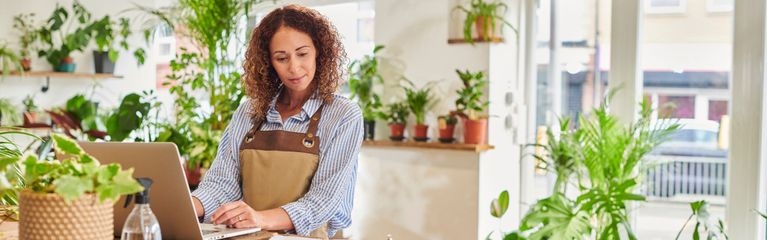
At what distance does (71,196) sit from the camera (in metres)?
1.61

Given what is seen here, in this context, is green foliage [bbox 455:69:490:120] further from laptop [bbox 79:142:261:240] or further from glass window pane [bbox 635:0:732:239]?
laptop [bbox 79:142:261:240]

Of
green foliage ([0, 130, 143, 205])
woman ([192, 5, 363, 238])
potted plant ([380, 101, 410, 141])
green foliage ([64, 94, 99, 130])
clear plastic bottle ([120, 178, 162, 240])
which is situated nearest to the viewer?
A: green foliage ([0, 130, 143, 205])

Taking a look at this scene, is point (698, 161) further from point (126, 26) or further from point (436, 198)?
point (126, 26)

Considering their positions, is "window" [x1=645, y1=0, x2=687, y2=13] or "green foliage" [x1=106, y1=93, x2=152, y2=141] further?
"green foliage" [x1=106, y1=93, x2=152, y2=141]

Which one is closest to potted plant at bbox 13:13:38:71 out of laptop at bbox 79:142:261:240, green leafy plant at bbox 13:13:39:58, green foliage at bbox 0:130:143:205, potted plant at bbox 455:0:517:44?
green leafy plant at bbox 13:13:39:58

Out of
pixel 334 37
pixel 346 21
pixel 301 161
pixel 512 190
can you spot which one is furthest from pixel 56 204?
pixel 346 21

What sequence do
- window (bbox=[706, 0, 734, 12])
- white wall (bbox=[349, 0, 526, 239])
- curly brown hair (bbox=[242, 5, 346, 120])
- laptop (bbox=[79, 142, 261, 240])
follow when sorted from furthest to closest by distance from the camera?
white wall (bbox=[349, 0, 526, 239])
window (bbox=[706, 0, 734, 12])
curly brown hair (bbox=[242, 5, 346, 120])
laptop (bbox=[79, 142, 261, 240])

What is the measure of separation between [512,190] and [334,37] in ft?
9.78

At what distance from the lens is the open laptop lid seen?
200cm

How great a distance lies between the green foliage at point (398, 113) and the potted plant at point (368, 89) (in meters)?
0.06

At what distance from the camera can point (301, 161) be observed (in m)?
2.81

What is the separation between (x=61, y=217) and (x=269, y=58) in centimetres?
138

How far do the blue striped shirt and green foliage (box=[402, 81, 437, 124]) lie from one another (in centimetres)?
270

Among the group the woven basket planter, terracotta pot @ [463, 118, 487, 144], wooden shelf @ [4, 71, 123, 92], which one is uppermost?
wooden shelf @ [4, 71, 123, 92]
